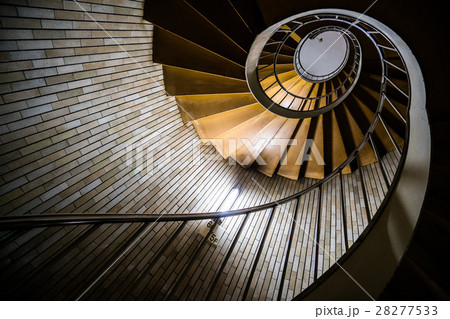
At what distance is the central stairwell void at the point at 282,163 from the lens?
4.66ft

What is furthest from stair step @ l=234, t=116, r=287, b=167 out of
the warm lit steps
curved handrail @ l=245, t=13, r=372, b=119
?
curved handrail @ l=245, t=13, r=372, b=119

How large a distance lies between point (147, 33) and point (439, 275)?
3.25m

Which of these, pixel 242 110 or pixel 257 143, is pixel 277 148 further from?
pixel 242 110

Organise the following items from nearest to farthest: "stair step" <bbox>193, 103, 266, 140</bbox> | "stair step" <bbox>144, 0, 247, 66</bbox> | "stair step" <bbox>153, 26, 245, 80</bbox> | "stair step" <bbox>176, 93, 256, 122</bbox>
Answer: "stair step" <bbox>144, 0, 247, 66</bbox>
"stair step" <bbox>153, 26, 245, 80</bbox>
"stair step" <bbox>176, 93, 256, 122</bbox>
"stair step" <bbox>193, 103, 266, 140</bbox>

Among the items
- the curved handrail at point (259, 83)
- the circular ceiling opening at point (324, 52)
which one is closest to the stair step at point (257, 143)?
the curved handrail at point (259, 83)

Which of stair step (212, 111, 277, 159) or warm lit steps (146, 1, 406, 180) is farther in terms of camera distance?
stair step (212, 111, 277, 159)

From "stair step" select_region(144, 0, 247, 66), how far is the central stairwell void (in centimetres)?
1

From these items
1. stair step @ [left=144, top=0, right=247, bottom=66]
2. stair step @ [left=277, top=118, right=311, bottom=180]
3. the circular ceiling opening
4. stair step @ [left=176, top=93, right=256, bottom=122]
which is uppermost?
the circular ceiling opening

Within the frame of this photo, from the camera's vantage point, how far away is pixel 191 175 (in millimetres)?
3502

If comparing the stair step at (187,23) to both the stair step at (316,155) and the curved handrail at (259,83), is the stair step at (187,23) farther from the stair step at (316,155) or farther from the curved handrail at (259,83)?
the stair step at (316,155)

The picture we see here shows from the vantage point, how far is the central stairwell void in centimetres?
142

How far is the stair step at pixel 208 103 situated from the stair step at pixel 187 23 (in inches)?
27.3

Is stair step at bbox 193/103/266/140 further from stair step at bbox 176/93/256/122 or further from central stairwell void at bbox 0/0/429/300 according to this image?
stair step at bbox 176/93/256/122
